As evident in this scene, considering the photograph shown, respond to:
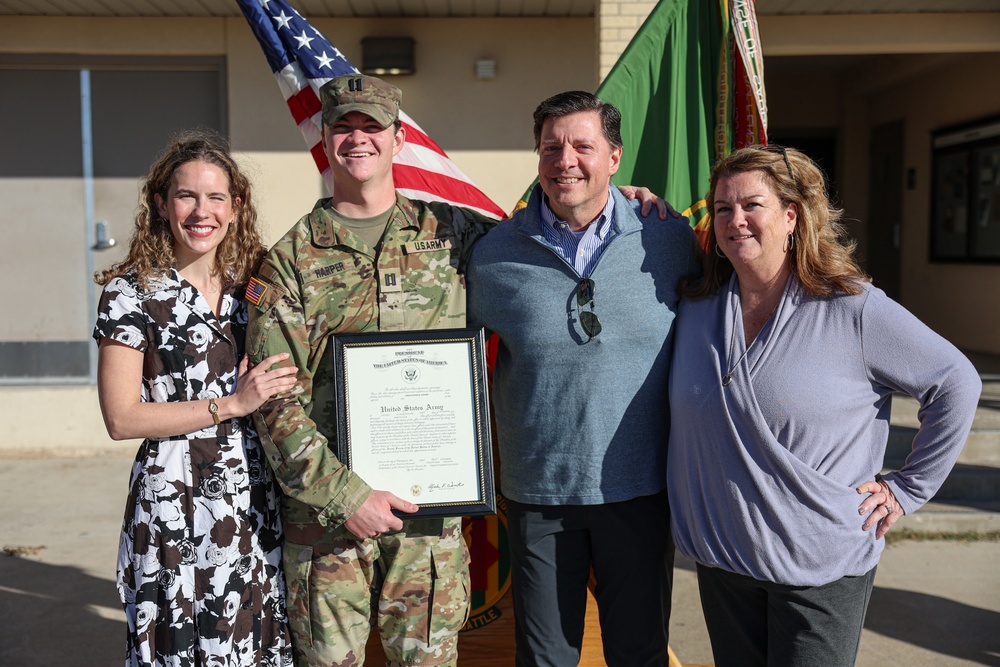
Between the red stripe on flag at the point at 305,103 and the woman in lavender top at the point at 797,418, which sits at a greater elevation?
the red stripe on flag at the point at 305,103

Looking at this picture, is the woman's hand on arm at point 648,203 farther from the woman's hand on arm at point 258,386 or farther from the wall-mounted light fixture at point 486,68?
the wall-mounted light fixture at point 486,68

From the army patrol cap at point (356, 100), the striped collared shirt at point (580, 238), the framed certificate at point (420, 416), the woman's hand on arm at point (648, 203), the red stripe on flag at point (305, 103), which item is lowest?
the framed certificate at point (420, 416)

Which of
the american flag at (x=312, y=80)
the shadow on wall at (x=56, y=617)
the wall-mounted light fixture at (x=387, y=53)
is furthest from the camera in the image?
the wall-mounted light fixture at (x=387, y=53)

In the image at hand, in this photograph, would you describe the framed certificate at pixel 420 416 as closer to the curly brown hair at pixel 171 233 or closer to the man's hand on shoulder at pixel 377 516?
the man's hand on shoulder at pixel 377 516

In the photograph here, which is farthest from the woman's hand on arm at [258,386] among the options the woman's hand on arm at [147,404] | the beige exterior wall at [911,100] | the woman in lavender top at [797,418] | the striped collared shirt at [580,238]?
the beige exterior wall at [911,100]

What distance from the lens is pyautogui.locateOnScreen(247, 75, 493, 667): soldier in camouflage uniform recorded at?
7.74 feet

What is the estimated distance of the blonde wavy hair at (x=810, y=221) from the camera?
210 cm

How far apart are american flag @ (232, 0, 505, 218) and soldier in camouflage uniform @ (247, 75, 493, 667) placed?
1.05 metres

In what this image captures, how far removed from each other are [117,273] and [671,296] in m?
1.55

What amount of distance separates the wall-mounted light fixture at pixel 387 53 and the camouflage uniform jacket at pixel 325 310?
16.3ft

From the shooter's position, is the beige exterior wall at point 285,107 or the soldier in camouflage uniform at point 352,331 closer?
the soldier in camouflage uniform at point 352,331

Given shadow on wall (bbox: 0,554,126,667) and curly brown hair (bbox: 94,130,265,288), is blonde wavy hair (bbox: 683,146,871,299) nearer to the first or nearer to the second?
curly brown hair (bbox: 94,130,265,288)

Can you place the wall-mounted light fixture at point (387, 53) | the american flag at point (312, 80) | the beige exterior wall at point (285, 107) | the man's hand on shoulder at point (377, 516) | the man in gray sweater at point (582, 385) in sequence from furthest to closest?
the beige exterior wall at point (285, 107) → the wall-mounted light fixture at point (387, 53) → the american flag at point (312, 80) → the man in gray sweater at point (582, 385) → the man's hand on shoulder at point (377, 516)

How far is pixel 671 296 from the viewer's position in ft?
8.03
